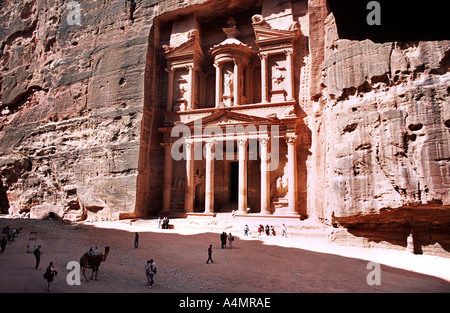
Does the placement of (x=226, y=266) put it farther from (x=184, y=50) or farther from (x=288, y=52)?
(x=184, y=50)

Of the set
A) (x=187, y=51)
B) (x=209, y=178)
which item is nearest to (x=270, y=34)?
(x=187, y=51)

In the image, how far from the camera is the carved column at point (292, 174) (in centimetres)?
2138

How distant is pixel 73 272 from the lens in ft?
31.2

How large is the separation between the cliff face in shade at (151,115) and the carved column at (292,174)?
0.89m

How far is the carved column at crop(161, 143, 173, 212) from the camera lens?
24547 mm

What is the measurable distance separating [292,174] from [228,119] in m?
6.41

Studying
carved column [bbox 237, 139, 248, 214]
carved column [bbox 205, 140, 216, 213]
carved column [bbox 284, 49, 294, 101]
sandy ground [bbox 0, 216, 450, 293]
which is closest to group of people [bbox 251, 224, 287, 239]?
sandy ground [bbox 0, 216, 450, 293]

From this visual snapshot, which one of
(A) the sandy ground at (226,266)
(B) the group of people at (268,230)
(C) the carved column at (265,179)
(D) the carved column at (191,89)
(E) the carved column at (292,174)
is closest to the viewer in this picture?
(A) the sandy ground at (226,266)

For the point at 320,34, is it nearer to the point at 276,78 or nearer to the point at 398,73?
the point at 276,78

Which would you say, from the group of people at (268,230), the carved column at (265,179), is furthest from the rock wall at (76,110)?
the group of people at (268,230)

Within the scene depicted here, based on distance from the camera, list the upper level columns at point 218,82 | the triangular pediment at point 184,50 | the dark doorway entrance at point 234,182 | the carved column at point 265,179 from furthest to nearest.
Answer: the dark doorway entrance at point 234,182, the triangular pediment at point 184,50, the upper level columns at point 218,82, the carved column at point 265,179

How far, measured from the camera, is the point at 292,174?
21656 mm

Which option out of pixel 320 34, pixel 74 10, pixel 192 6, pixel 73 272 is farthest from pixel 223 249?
pixel 74 10

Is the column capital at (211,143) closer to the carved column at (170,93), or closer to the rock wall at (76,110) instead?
the carved column at (170,93)
